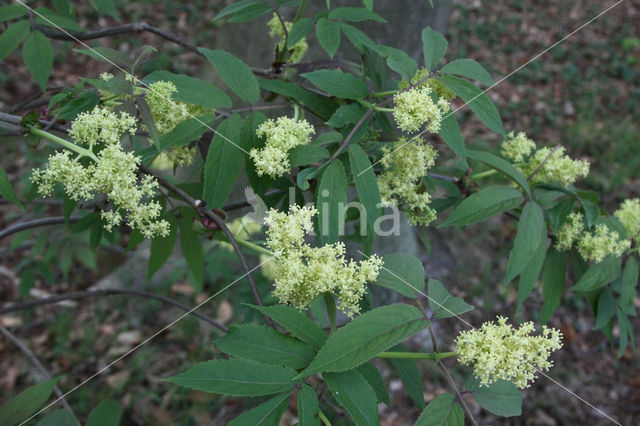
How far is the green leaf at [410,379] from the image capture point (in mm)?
1468

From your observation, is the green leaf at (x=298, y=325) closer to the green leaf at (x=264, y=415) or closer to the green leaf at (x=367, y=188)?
the green leaf at (x=264, y=415)

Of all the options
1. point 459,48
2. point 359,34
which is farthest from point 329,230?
point 459,48

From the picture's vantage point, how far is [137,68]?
1432 millimetres

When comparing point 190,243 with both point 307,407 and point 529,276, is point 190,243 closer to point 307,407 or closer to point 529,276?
point 307,407

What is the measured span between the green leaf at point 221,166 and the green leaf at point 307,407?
558 mm

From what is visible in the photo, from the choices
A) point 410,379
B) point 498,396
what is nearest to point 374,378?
point 410,379

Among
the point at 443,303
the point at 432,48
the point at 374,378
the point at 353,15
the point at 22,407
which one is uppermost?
the point at 353,15

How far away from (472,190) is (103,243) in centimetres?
331

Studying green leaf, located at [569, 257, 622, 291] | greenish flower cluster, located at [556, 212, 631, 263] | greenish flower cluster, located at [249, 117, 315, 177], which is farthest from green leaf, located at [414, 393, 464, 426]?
greenish flower cluster, located at [556, 212, 631, 263]

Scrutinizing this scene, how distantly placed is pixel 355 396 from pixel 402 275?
14.1 inches

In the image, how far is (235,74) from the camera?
1.47 meters

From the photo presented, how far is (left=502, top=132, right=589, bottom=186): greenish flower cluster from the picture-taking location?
1.77 m

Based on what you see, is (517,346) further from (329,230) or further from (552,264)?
(552,264)

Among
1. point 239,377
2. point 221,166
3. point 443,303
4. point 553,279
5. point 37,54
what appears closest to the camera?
point 239,377
